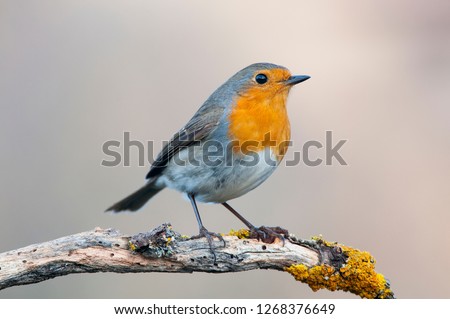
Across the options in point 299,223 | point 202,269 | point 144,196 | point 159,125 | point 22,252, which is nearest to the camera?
point 22,252

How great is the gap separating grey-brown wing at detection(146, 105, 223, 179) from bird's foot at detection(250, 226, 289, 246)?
97 cm

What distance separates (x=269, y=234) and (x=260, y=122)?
37.0 inches

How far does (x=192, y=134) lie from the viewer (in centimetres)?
521

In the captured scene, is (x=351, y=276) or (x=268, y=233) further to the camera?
(x=268, y=233)

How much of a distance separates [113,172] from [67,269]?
2694mm

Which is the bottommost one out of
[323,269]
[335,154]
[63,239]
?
[323,269]

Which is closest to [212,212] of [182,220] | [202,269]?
[182,220]

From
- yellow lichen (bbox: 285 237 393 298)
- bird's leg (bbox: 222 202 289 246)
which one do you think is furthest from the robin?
yellow lichen (bbox: 285 237 393 298)

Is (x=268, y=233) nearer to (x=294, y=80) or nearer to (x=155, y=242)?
(x=155, y=242)

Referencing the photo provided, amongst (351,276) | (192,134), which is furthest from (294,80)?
(351,276)

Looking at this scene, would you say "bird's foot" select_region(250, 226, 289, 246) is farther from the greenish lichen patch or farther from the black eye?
the black eye

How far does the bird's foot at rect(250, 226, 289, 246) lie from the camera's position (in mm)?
4527

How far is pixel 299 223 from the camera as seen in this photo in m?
6.40

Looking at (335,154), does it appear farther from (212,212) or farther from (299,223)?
(212,212)
